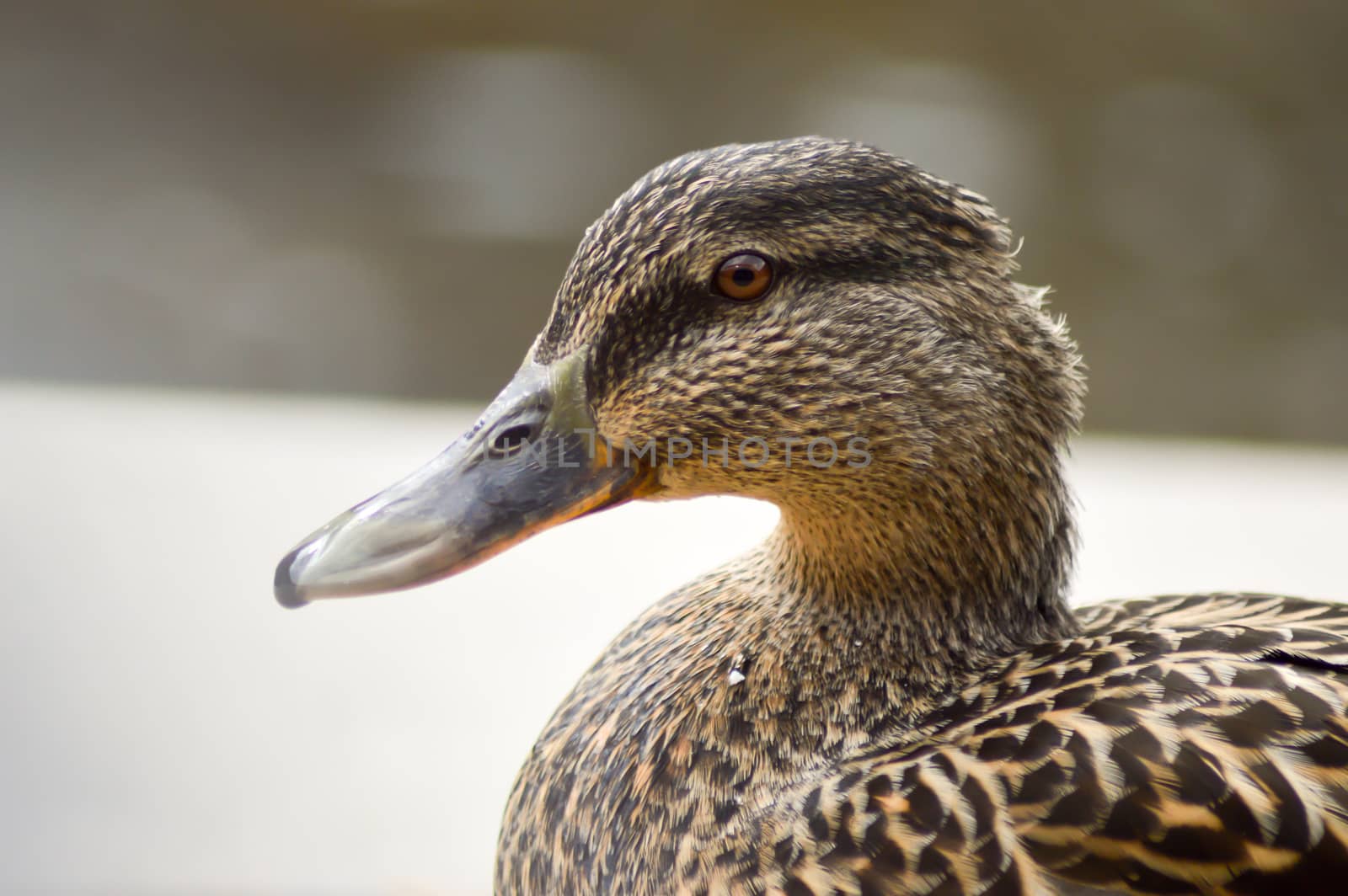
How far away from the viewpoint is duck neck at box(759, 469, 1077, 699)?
75cm

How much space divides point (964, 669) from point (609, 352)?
0.94 ft

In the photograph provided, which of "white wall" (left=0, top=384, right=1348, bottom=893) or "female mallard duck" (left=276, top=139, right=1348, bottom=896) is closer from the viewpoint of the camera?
"female mallard duck" (left=276, top=139, right=1348, bottom=896)

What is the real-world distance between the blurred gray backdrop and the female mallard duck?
1.65 m

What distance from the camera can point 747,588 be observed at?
2.80ft

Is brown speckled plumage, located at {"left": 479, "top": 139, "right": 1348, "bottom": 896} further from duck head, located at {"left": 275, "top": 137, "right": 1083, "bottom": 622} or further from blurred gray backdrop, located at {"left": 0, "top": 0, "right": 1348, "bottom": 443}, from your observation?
blurred gray backdrop, located at {"left": 0, "top": 0, "right": 1348, "bottom": 443}

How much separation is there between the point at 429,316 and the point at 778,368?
193 centimetres

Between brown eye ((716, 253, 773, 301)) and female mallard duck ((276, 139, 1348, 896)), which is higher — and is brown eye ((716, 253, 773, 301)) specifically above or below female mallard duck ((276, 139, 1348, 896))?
above

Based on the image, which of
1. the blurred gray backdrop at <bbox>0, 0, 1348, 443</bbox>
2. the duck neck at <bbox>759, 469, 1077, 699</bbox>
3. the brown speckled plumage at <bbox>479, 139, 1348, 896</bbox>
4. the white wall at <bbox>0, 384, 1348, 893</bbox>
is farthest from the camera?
the blurred gray backdrop at <bbox>0, 0, 1348, 443</bbox>

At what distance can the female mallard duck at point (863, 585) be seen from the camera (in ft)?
2.13

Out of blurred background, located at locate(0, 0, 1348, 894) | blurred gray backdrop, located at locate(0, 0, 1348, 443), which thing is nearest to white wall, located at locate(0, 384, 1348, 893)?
blurred background, located at locate(0, 0, 1348, 894)

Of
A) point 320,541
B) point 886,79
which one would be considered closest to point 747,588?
point 320,541

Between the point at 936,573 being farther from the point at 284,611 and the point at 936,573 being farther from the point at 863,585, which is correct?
the point at 284,611

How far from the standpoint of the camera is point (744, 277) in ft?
2.35

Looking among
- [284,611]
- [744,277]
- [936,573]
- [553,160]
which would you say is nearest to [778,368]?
[744,277]
